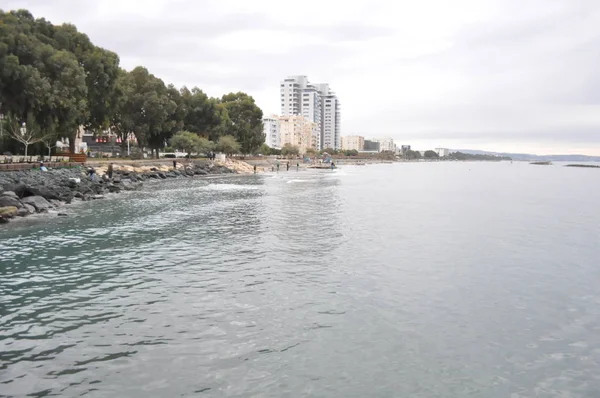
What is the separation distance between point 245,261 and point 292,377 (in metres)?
8.53

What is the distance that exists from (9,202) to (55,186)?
10087 mm

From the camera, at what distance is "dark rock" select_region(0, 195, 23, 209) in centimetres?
2600

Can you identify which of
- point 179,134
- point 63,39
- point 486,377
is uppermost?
point 63,39

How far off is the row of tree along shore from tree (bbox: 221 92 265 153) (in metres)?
33.9

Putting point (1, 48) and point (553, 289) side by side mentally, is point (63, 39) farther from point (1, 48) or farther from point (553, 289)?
point (553, 289)

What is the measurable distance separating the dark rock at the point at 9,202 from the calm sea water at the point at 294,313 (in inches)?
206

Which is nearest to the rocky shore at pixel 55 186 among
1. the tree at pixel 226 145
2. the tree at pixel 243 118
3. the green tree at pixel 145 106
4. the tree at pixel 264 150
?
the green tree at pixel 145 106

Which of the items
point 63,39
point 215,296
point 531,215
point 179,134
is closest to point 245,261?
point 215,296

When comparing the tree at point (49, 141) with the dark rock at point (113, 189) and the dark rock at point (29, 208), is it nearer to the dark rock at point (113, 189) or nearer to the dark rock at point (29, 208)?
the dark rock at point (113, 189)

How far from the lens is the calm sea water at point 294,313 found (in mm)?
8000

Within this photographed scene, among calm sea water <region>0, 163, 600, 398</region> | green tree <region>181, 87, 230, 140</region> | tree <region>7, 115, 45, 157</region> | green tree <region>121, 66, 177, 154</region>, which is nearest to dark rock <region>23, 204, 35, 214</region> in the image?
calm sea water <region>0, 163, 600, 398</region>

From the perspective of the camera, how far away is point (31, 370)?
26.5 feet

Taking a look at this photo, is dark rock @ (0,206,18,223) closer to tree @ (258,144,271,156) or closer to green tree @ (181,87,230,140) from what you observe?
green tree @ (181,87,230,140)

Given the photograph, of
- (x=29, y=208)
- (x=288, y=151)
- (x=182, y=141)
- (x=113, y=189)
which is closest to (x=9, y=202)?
(x=29, y=208)
